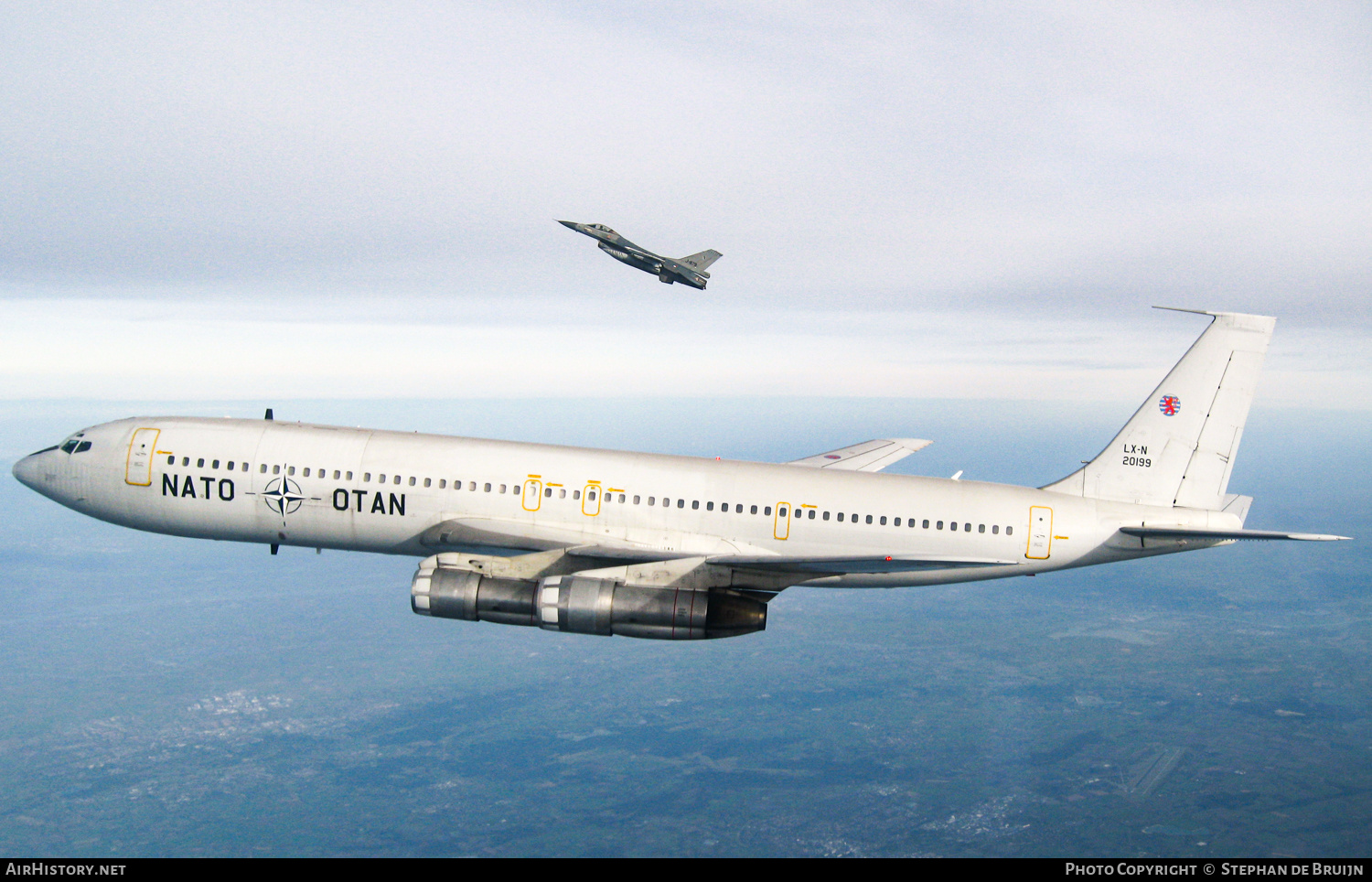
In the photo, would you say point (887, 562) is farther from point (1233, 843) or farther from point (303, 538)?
point (1233, 843)

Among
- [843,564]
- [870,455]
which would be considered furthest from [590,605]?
[870,455]

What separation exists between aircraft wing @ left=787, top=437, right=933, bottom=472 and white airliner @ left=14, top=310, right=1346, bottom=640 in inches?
321

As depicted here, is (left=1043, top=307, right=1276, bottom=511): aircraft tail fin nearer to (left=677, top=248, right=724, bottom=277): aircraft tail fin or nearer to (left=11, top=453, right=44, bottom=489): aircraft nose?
(left=677, top=248, right=724, bottom=277): aircraft tail fin

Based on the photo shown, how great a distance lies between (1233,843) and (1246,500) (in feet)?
507

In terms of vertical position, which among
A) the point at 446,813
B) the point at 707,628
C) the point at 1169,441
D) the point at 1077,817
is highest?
the point at 1169,441

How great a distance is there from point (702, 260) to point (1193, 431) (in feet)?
98.3

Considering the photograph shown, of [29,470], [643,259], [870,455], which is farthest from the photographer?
[643,259]

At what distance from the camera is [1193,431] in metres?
29.4

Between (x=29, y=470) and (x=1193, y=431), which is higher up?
(x=1193, y=431)

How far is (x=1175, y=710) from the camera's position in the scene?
19388 cm

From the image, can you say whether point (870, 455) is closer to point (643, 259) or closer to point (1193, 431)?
point (1193, 431)

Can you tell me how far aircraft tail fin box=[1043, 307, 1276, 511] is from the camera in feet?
94.0

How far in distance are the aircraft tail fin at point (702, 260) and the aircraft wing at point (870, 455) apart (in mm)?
16054

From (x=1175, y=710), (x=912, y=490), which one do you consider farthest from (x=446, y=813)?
(x=1175, y=710)
